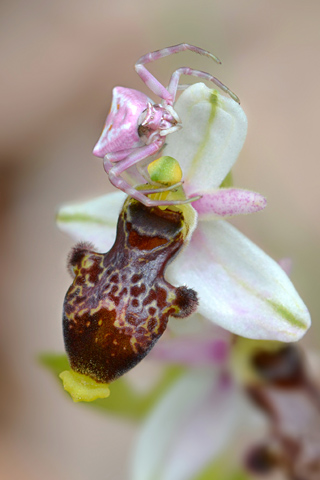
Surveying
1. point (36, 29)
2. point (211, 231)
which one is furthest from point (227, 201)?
point (36, 29)

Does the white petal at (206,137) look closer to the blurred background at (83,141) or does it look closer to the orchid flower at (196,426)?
the orchid flower at (196,426)

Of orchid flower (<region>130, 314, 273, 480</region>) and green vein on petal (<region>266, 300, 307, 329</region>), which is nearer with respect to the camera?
green vein on petal (<region>266, 300, 307, 329</region>)

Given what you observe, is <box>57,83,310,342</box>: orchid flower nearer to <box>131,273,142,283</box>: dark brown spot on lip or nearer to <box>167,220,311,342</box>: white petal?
<box>167,220,311,342</box>: white petal

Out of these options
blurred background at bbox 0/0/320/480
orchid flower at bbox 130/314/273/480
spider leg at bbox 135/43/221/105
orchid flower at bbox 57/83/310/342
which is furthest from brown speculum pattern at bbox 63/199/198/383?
blurred background at bbox 0/0/320/480

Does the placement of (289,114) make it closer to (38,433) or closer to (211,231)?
(38,433)

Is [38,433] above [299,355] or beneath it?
beneath

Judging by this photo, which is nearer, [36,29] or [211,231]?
[211,231]
